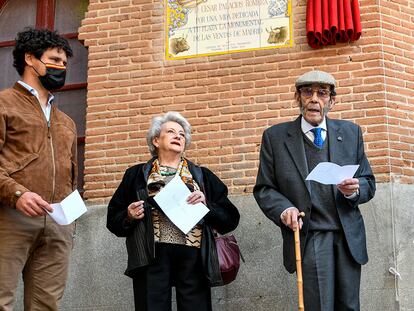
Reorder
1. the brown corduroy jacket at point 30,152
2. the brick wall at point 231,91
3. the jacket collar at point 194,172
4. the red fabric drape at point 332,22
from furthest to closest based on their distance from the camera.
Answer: the red fabric drape at point 332,22 → the brick wall at point 231,91 → the jacket collar at point 194,172 → the brown corduroy jacket at point 30,152

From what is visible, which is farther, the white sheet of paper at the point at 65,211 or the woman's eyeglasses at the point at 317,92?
the woman's eyeglasses at the point at 317,92

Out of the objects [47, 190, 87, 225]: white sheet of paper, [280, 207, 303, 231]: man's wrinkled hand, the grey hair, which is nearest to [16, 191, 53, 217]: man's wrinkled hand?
[47, 190, 87, 225]: white sheet of paper

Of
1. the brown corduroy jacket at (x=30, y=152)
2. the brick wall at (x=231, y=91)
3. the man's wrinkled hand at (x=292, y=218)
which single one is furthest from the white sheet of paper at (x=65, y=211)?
the brick wall at (x=231, y=91)

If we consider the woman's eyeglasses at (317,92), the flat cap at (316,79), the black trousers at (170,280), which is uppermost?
the flat cap at (316,79)

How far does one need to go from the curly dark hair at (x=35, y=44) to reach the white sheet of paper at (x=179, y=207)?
1379 mm

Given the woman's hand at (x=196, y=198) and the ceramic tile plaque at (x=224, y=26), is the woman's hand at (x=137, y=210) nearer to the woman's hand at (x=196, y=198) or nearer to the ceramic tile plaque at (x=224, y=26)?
the woman's hand at (x=196, y=198)

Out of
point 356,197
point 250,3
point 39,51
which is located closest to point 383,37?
point 250,3

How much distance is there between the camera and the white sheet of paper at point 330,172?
5.69 meters

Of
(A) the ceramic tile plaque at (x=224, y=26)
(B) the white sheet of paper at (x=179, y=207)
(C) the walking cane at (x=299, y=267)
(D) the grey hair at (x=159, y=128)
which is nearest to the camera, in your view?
(C) the walking cane at (x=299, y=267)

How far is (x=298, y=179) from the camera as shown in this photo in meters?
6.01

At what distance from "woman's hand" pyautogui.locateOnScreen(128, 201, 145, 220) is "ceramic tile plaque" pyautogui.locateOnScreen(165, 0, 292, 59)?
2.91 metres

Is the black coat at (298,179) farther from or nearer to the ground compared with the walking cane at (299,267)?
farther from the ground

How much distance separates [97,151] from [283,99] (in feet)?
6.73

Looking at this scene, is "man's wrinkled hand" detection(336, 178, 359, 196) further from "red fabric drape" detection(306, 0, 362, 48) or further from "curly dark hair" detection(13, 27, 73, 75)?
"red fabric drape" detection(306, 0, 362, 48)
